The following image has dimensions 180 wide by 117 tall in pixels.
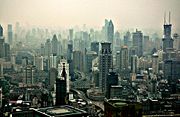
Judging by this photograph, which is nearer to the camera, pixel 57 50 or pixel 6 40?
pixel 6 40

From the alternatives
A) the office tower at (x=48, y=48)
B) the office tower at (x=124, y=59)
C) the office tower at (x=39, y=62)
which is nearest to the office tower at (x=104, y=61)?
the office tower at (x=124, y=59)

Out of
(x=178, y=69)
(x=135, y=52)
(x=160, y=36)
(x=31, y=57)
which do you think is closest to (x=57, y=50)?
(x=31, y=57)

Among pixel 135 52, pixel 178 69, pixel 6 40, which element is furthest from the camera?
pixel 135 52

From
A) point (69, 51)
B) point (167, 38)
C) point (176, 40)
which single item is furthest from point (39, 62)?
point (176, 40)

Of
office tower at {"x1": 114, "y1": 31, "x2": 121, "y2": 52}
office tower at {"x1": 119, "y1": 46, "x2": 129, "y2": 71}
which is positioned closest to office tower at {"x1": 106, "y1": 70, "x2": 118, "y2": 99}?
office tower at {"x1": 119, "y1": 46, "x2": 129, "y2": 71}

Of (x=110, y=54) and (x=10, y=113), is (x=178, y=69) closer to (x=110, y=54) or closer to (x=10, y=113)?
(x=110, y=54)

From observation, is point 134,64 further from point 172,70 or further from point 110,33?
point 110,33
